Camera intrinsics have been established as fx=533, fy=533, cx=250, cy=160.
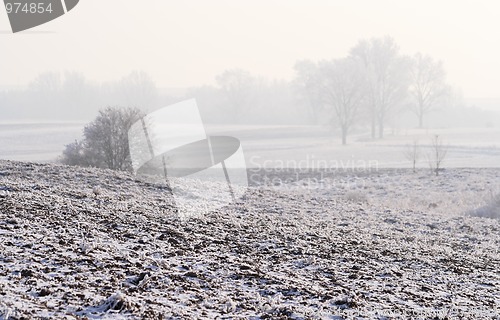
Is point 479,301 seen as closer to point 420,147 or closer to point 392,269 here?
point 392,269

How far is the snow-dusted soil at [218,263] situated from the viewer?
553 cm

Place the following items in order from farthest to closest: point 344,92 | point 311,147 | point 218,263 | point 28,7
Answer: point 344,92
point 311,147
point 28,7
point 218,263

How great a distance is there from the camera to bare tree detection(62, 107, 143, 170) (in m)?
24.1

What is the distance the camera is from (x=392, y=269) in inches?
320

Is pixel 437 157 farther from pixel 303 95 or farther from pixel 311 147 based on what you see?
pixel 303 95

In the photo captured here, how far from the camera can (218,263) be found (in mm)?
7227

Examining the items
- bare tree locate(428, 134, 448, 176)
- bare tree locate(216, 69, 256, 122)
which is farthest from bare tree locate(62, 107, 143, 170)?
bare tree locate(216, 69, 256, 122)

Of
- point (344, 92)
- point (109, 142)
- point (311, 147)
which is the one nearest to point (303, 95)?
point (344, 92)

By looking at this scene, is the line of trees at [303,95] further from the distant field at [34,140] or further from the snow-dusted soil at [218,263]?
the snow-dusted soil at [218,263]

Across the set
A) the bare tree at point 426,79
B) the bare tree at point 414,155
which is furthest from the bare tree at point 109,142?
the bare tree at point 426,79

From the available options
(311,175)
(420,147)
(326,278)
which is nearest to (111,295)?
(326,278)

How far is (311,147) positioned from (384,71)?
22.3 metres

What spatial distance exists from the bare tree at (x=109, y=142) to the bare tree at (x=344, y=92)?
41118 mm

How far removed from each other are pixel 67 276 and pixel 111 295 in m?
0.81
